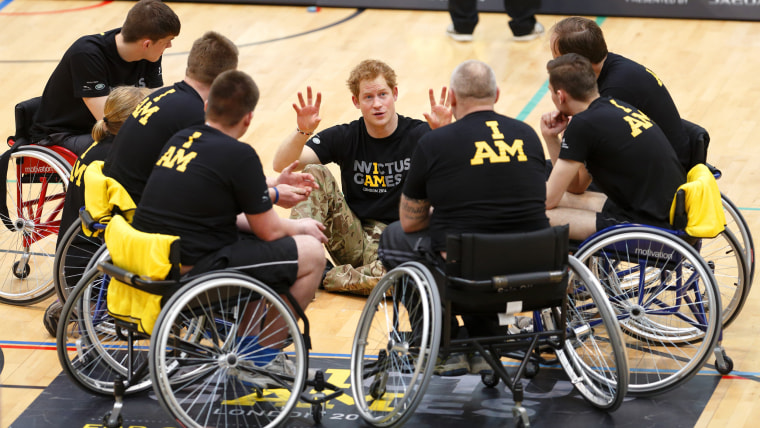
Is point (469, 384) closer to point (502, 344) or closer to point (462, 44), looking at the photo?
point (502, 344)

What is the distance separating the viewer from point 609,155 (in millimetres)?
3947

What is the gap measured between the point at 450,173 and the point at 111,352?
1.71 metres

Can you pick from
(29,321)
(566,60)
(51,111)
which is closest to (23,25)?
(51,111)

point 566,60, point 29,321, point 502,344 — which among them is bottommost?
point 29,321

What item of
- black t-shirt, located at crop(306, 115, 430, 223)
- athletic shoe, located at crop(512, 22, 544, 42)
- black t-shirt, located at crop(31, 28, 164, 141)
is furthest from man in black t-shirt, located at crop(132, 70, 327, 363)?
athletic shoe, located at crop(512, 22, 544, 42)

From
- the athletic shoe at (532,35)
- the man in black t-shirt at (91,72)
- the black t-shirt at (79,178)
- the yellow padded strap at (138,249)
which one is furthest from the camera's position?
the athletic shoe at (532,35)

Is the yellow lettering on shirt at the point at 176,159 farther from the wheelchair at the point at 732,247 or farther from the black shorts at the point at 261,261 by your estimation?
the wheelchair at the point at 732,247

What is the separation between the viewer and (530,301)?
3.51 m

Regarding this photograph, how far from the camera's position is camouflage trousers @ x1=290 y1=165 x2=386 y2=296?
473cm

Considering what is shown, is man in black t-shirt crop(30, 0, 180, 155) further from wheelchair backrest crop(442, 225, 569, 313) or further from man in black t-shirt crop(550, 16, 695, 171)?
wheelchair backrest crop(442, 225, 569, 313)

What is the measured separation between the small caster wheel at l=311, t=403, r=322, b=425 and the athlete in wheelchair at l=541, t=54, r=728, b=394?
111 cm

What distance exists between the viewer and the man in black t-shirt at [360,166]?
466cm

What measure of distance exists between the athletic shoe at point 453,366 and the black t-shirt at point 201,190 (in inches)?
32.8

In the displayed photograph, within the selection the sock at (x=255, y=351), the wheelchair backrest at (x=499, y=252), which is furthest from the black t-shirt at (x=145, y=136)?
the wheelchair backrest at (x=499, y=252)
